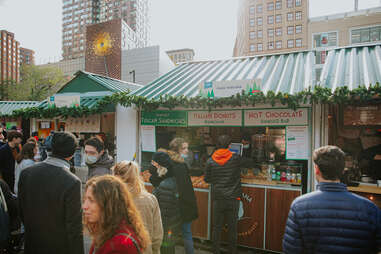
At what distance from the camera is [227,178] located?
3781mm

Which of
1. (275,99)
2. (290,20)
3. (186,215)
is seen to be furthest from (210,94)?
(290,20)

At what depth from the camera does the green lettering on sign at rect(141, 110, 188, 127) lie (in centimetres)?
503

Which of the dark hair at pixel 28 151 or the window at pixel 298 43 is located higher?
the window at pixel 298 43

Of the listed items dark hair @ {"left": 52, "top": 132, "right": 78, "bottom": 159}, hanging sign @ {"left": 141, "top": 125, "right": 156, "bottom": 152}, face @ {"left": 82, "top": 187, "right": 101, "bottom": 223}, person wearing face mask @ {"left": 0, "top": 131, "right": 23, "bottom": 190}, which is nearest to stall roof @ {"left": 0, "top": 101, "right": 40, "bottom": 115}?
person wearing face mask @ {"left": 0, "top": 131, "right": 23, "bottom": 190}

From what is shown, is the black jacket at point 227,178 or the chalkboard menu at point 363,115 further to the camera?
the chalkboard menu at point 363,115

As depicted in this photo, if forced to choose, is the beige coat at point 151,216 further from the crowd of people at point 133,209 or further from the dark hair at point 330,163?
the dark hair at point 330,163

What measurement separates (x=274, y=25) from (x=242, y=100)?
58.0 m

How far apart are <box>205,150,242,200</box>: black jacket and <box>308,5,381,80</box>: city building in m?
35.4

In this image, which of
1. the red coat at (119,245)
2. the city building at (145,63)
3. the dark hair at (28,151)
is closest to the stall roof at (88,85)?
the dark hair at (28,151)

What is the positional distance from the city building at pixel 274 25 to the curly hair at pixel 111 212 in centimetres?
5551

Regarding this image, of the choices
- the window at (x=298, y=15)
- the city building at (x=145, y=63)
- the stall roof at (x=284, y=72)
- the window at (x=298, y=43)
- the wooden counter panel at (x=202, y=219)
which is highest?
the window at (x=298, y=15)

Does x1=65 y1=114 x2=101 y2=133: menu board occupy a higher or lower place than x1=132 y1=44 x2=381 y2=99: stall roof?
lower

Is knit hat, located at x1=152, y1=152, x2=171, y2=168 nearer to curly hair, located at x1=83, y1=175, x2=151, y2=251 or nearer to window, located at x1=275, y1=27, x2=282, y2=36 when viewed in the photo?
curly hair, located at x1=83, y1=175, x2=151, y2=251

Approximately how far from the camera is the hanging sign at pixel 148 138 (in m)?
5.32
